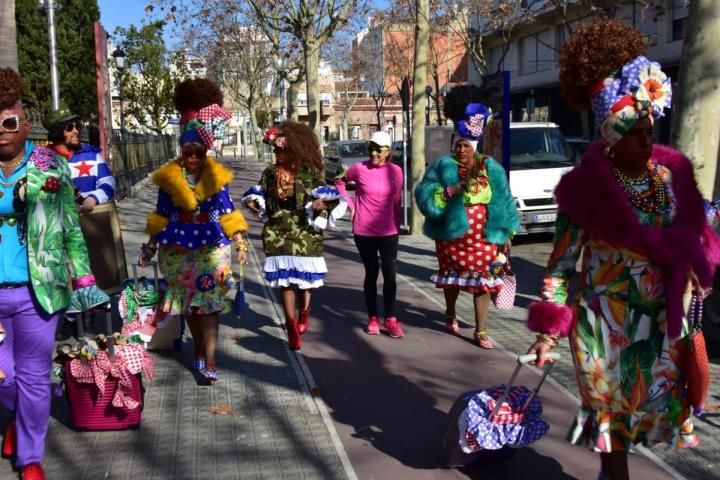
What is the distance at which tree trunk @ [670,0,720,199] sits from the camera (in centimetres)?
532

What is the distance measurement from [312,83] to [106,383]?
1483cm

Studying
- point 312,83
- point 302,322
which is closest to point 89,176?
point 302,322

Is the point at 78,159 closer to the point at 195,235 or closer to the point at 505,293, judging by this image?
the point at 195,235

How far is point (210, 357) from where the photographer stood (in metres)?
5.45

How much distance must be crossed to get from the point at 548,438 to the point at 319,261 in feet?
8.43

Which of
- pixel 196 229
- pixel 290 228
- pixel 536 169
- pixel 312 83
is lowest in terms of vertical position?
pixel 290 228

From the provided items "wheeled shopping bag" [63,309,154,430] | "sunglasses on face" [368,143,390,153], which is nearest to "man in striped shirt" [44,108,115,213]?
"wheeled shopping bag" [63,309,154,430]

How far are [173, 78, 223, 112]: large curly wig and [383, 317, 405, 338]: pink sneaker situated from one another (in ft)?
8.06

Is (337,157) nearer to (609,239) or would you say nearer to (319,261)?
(319,261)

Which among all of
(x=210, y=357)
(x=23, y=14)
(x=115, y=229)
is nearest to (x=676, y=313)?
(x=210, y=357)

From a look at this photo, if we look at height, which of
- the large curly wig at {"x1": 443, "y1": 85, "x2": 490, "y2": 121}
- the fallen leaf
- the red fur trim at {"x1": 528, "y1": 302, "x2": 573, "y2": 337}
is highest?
the large curly wig at {"x1": 443, "y1": 85, "x2": 490, "y2": 121}

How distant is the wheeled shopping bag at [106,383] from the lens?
177 inches

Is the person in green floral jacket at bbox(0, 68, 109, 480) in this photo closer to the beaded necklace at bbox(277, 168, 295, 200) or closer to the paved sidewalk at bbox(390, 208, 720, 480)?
the beaded necklace at bbox(277, 168, 295, 200)

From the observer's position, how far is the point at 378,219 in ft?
22.6
